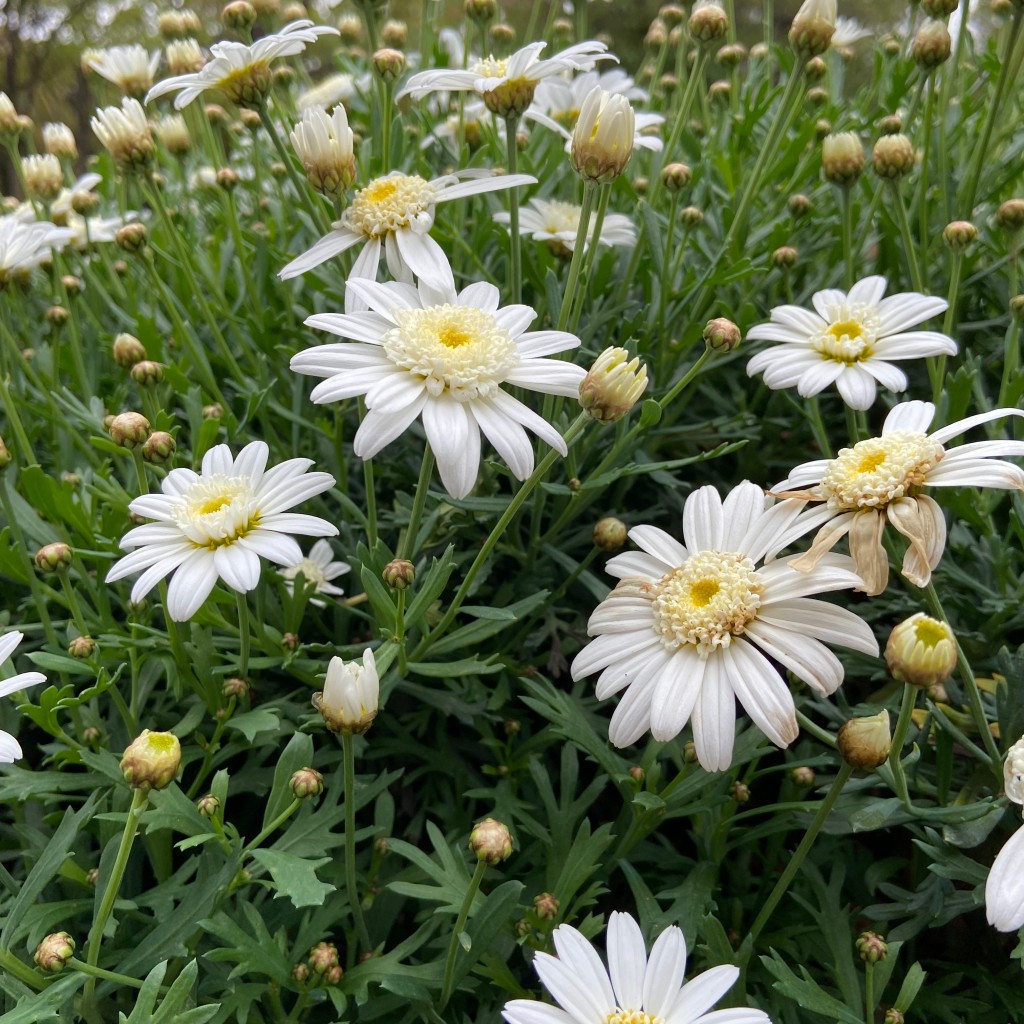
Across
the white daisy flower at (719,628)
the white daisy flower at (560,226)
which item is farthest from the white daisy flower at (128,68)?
the white daisy flower at (719,628)

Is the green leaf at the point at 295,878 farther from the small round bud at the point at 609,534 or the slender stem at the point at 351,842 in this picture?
the small round bud at the point at 609,534

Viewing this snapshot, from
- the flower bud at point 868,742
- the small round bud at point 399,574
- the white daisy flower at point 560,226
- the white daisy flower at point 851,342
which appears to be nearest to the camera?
the flower bud at point 868,742

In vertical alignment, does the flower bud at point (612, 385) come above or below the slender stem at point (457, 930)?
above

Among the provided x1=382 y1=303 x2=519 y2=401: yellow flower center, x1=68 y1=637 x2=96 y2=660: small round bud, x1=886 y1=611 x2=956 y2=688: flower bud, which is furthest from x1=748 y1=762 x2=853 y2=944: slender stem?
x1=68 y1=637 x2=96 y2=660: small round bud

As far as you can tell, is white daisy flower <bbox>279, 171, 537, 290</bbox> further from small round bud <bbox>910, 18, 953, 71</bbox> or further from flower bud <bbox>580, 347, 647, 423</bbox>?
small round bud <bbox>910, 18, 953, 71</bbox>

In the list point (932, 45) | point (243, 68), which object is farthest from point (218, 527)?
point (932, 45)

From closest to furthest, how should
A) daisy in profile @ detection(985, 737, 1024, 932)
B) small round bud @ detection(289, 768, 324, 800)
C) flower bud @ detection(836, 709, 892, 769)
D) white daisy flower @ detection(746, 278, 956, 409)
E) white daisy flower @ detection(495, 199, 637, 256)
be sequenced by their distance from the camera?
1. daisy in profile @ detection(985, 737, 1024, 932)
2. flower bud @ detection(836, 709, 892, 769)
3. small round bud @ detection(289, 768, 324, 800)
4. white daisy flower @ detection(746, 278, 956, 409)
5. white daisy flower @ detection(495, 199, 637, 256)
